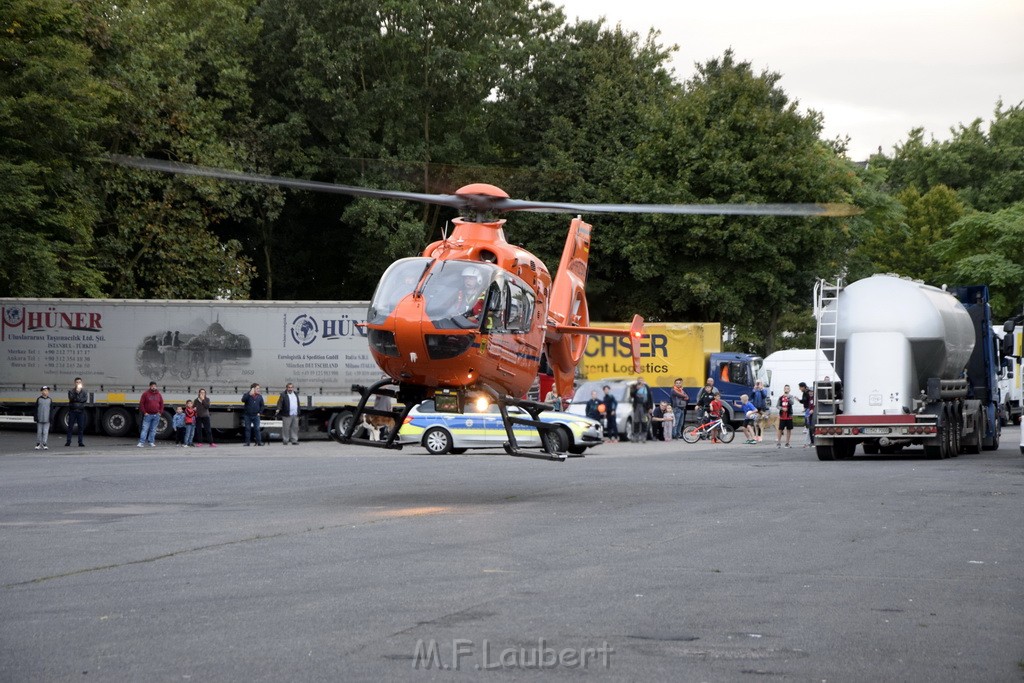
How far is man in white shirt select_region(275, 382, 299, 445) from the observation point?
126 ft

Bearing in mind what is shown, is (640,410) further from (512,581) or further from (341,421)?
(512,581)

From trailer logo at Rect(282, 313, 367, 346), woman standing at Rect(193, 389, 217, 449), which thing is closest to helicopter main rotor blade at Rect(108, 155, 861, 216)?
woman standing at Rect(193, 389, 217, 449)

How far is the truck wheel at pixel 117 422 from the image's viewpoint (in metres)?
40.9

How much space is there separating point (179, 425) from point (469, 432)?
1017 cm

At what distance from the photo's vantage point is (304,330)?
39969 mm

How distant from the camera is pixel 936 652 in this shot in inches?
301

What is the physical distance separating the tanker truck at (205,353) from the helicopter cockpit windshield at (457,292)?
73.3ft

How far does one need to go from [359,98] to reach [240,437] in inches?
585

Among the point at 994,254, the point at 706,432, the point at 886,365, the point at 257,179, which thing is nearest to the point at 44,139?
the point at 706,432

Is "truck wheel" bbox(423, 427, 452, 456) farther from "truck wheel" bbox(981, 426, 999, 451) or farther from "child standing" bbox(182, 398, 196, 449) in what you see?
"truck wheel" bbox(981, 426, 999, 451)

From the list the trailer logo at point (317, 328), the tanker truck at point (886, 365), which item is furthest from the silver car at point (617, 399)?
the tanker truck at point (886, 365)

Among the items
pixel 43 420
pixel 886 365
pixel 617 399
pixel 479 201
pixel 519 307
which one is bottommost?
pixel 43 420

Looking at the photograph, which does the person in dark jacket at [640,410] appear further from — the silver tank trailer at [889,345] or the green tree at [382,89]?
the silver tank trailer at [889,345]

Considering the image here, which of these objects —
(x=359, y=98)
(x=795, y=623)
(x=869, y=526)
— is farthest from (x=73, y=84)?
(x=795, y=623)
